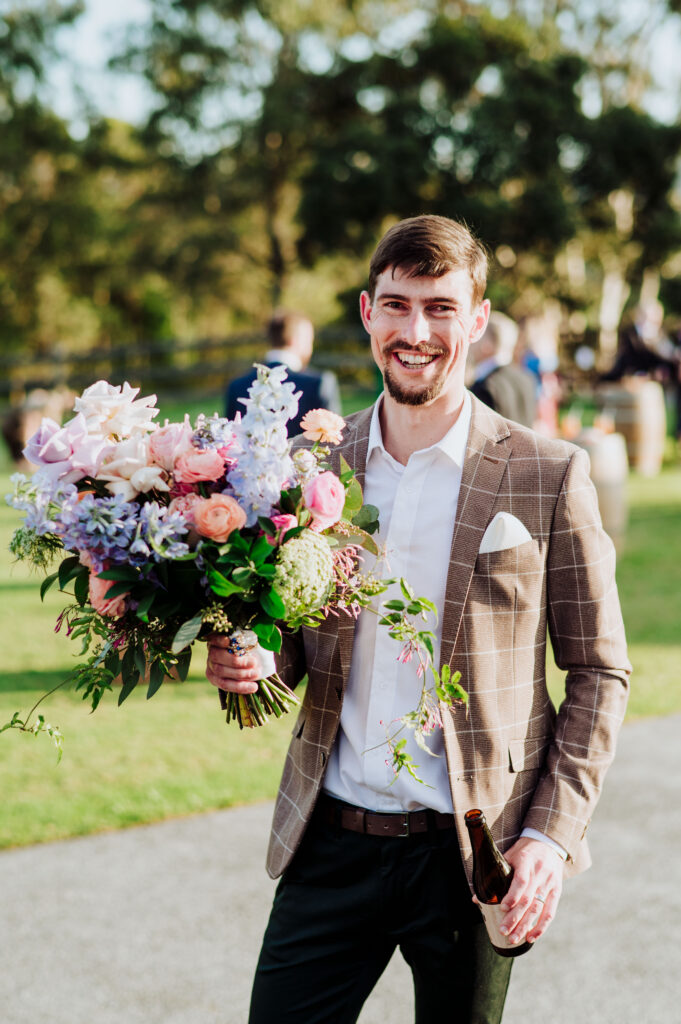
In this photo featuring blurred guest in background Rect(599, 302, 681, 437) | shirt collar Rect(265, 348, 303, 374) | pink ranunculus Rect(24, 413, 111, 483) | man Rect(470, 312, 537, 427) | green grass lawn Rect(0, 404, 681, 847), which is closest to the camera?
pink ranunculus Rect(24, 413, 111, 483)

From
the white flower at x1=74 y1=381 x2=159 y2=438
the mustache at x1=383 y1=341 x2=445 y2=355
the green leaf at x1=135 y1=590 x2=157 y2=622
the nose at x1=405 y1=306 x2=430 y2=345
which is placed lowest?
the green leaf at x1=135 y1=590 x2=157 y2=622

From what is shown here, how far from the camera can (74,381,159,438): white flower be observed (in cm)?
196

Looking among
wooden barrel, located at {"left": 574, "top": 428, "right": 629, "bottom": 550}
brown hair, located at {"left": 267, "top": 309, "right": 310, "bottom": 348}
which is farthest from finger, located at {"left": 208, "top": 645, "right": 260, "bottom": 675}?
wooden barrel, located at {"left": 574, "top": 428, "right": 629, "bottom": 550}

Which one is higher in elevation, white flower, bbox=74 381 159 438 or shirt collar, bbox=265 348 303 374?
shirt collar, bbox=265 348 303 374

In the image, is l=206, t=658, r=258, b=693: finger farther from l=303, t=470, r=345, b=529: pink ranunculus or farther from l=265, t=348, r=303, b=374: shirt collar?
l=265, t=348, r=303, b=374: shirt collar

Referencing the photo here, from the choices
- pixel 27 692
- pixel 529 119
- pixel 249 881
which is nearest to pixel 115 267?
pixel 529 119

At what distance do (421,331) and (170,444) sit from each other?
623 millimetres

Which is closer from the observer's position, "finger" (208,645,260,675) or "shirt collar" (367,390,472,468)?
"finger" (208,645,260,675)

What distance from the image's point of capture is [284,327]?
6.82 meters

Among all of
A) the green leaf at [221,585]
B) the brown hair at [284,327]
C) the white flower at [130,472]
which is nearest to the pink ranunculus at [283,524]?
the green leaf at [221,585]

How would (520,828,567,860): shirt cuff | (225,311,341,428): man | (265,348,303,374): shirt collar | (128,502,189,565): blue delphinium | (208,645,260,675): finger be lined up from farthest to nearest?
(265,348,303,374): shirt collar, (225,311,341,428): man, (520,828,567,860): shirt cuff, (208,645,260,675): finger, (128,502,189,565): blue delphinium

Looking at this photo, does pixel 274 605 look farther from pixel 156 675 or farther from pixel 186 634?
pixel 156 675

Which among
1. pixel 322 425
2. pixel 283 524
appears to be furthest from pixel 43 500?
pixel 322 425

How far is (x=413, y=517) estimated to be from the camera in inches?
86.7
